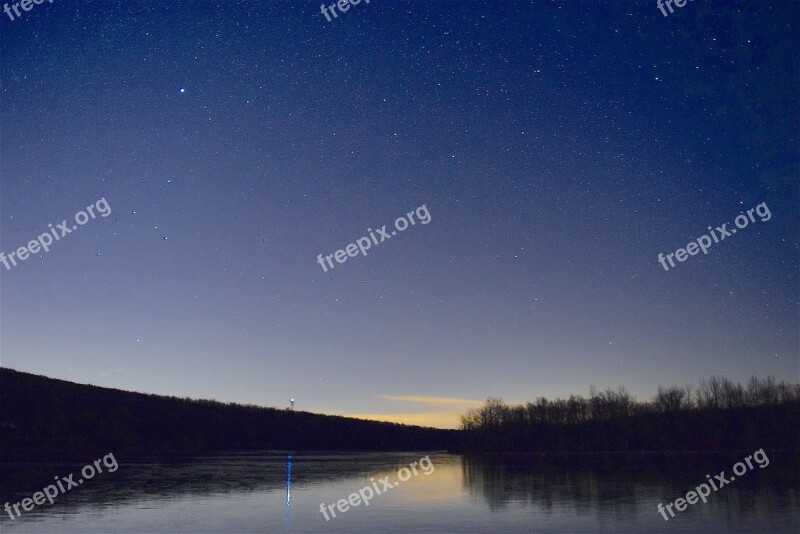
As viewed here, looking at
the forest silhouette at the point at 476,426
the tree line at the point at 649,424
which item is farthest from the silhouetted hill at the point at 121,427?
the tree line at the point at 649,424

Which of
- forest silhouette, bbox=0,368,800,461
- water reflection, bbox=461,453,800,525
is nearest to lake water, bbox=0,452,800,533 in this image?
water reflection, bbox=461,453,800,525

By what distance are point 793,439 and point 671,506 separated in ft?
247

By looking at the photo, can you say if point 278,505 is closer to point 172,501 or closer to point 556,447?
point 172,501

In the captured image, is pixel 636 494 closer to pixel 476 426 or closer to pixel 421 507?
pixel 421 507

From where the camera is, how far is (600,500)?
27.4 metres

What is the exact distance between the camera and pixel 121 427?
147m

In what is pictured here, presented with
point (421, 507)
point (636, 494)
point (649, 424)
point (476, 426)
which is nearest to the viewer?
point (421, 507)

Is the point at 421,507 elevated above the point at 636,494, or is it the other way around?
the point at 421,507

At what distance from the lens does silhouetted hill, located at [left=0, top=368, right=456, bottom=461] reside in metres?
119

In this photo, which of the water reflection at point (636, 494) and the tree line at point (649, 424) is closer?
the water reflection at point (636, 494)

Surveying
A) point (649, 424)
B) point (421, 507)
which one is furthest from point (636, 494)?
point (649, 424)

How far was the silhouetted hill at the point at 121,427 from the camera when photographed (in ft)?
390

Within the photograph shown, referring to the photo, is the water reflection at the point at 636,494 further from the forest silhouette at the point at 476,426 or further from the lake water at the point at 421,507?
the forest silhouette at the point at 476,426

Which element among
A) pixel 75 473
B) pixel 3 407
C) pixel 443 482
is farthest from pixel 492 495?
pixel 3 407
